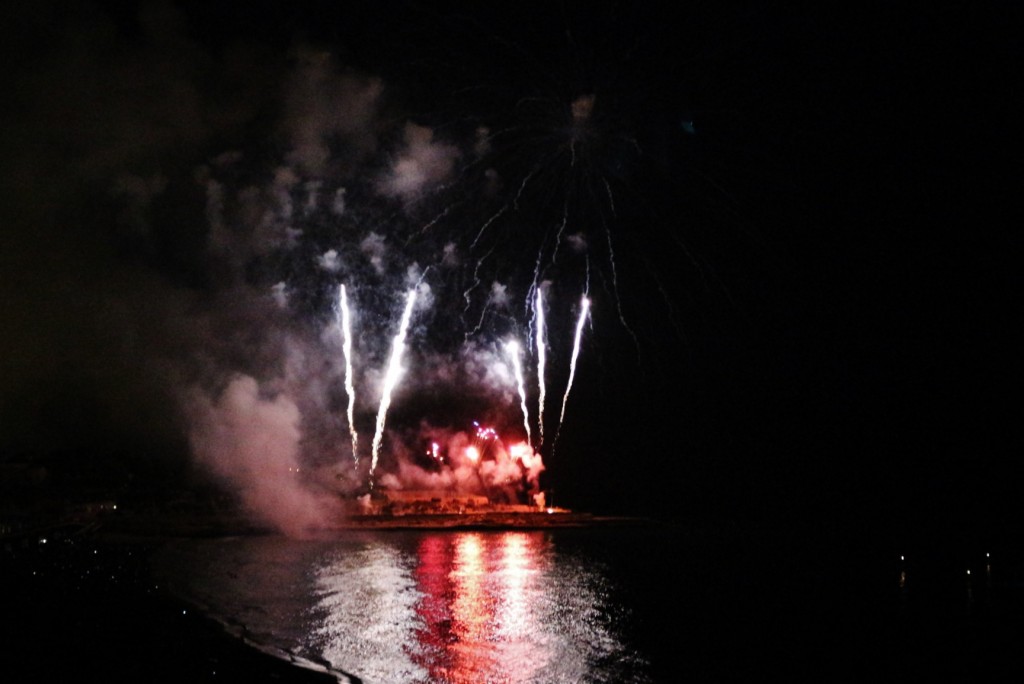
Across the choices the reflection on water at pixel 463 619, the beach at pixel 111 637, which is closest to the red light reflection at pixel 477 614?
the reflection on water at pixel 463 619

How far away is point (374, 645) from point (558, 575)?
11.1 meters

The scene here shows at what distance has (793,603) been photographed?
71.9 ft

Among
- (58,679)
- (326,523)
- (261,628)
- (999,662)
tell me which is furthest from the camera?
(326,523)

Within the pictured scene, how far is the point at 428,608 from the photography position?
1762 centimetres

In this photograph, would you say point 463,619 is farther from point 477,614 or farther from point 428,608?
point 428,608

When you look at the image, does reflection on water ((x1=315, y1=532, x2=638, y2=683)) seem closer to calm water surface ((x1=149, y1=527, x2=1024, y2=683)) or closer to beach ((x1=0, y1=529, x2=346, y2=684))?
calm water surface ((x1=149, y1=527, x2=1024, y2=683))

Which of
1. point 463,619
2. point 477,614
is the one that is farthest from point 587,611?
point 463,619

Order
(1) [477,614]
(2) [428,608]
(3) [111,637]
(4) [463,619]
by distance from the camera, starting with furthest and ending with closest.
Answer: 1. (2) [428,608]
2. (1) [477,614]
3. (4) [463,619]
4. (3) [111,637]

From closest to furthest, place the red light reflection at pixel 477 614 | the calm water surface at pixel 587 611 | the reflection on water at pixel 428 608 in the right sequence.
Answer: the red light reflection at pixel 477 614 < the reflection on water at pixel 428 608 < the calm water surface at pixel 587 611

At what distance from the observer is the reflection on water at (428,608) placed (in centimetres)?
1293

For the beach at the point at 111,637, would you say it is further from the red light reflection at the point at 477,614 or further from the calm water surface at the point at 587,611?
the red light reflection at the point at 477,614

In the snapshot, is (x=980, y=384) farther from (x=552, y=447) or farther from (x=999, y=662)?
(x=999, y=662)

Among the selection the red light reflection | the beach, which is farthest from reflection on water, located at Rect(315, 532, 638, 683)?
the beach

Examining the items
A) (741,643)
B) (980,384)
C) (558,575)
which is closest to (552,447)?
(980,384)
